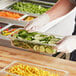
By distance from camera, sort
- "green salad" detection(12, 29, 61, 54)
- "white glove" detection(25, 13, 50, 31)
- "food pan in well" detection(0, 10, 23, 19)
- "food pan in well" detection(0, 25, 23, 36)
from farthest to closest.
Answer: "food pan in well" detection(0, 10, 23, 19)
"food pan in well" detection(0, 25, 23, 36)
"white glove" detection(25, 13, 50, 31)
"green salad" detection(12, 29, 61, 54)

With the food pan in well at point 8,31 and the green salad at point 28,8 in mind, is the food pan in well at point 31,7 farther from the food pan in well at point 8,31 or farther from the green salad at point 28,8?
the food pan in well at point 8,31

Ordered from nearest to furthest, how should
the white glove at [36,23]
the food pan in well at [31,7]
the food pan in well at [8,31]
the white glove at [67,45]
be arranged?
the white glove at [67,45] < the white glove at [36,23] < the food pan in well at [8,31] < the food pan in well at [31,7]

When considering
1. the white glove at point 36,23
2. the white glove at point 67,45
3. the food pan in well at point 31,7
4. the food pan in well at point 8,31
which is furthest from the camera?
the food pan in well at point 31,7

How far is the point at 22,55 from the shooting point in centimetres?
227

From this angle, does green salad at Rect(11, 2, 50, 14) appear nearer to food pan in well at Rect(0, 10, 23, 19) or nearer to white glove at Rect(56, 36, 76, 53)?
food pan in well at Rect(0, 10, 23, 19)

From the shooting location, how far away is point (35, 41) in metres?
2.13

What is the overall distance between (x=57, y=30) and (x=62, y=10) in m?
0.76

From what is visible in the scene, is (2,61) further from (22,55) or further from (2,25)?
(2,25)

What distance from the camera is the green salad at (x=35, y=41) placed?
2053mm

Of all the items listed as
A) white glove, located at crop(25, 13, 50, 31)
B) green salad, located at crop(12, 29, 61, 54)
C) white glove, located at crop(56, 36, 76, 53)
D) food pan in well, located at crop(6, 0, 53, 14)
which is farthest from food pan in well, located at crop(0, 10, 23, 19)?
white glove, located at crop(56, 36, 76, 53)

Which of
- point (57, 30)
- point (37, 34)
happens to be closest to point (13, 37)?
point (37, 34)

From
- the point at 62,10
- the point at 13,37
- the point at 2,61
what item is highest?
the point at 62,10

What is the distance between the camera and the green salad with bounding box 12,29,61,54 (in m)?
2.05

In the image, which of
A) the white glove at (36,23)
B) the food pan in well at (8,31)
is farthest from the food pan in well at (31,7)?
the white glove at (36,23)
